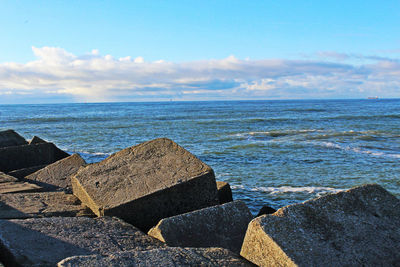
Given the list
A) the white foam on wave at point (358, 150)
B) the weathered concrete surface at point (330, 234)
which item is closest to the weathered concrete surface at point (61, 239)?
the weathered concrete surface at point (330, 234)

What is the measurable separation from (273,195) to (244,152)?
5.99 meters

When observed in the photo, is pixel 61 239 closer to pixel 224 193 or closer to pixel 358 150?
pixel 224 193

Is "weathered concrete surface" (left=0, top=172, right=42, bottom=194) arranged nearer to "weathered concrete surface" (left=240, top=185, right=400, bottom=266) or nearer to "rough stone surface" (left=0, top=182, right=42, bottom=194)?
"rough stone surface" (left=0, top=182, right=42, bottom=194)

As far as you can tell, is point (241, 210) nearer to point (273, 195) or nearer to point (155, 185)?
point (155, 185)

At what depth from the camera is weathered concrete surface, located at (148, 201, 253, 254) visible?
11.3ft

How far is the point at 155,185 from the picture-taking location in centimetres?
446

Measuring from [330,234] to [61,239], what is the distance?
2307mm

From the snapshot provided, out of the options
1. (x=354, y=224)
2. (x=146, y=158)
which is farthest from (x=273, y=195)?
(x=354, y=224)

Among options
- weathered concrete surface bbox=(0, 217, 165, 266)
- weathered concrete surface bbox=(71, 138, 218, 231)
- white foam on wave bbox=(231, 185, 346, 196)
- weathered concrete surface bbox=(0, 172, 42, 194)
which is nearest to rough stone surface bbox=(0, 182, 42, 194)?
weathered concrete surface bbox=(0, 172, 42, 194)

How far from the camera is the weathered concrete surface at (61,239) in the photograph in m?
2.82

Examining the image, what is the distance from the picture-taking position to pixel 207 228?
360 centimetres

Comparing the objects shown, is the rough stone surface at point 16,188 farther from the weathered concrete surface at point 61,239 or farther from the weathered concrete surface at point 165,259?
the weathered concrete surface at point 165,259

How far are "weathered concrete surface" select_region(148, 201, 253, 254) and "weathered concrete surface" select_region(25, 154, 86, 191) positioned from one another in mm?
3311

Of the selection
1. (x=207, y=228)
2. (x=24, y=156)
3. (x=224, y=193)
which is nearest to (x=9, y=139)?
(x=24, y=156)
